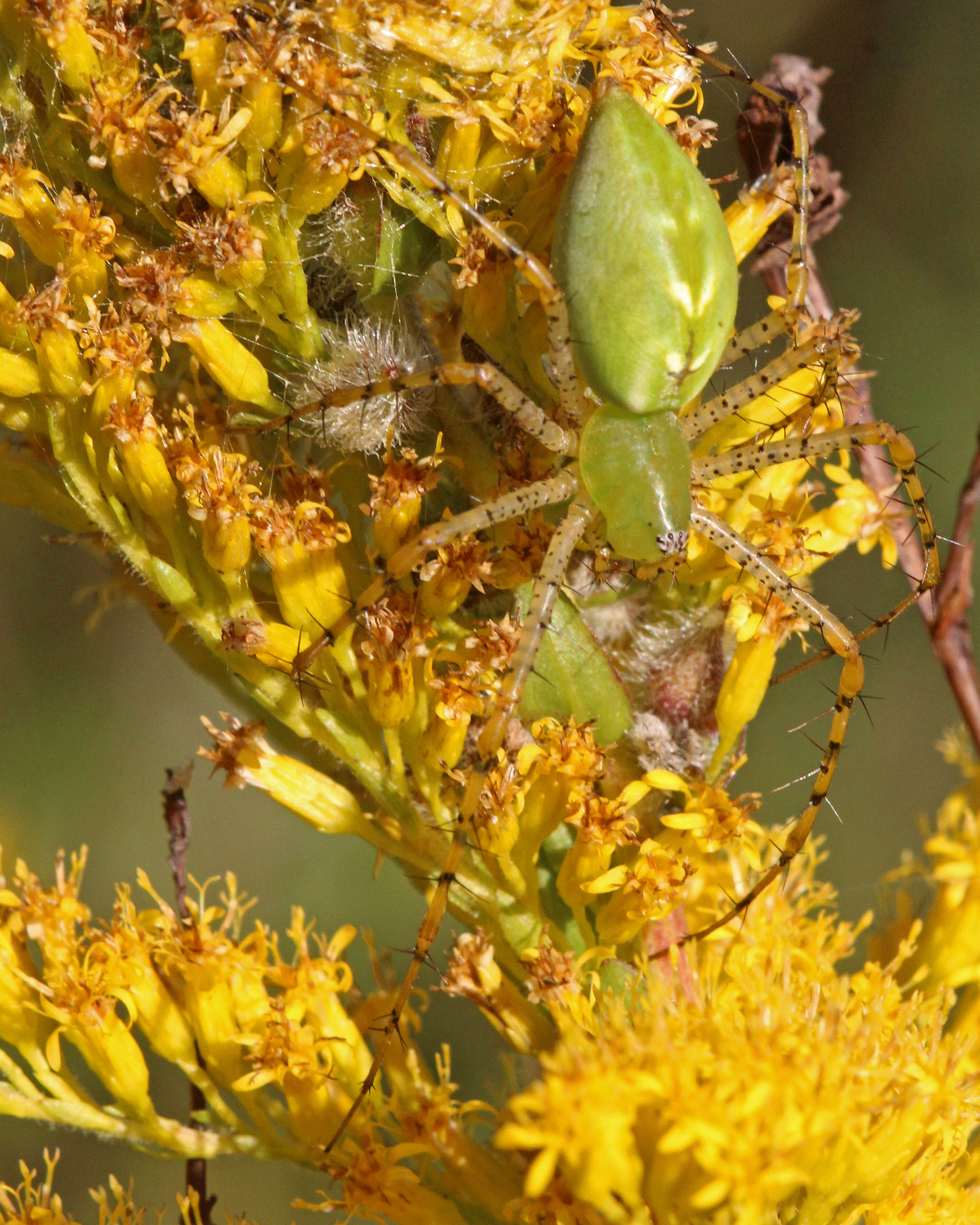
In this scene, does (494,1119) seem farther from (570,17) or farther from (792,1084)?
(570,17)

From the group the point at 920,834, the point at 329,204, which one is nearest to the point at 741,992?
the point at 329,204

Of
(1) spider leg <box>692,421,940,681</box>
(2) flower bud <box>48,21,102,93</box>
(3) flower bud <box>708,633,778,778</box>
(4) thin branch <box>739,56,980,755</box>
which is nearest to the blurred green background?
(4) thin branch <box>739,56,980,755</box>

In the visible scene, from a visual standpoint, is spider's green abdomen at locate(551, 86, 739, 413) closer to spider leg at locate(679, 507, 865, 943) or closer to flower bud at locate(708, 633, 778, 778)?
spider leg at locate(679, 507, 865, 943)

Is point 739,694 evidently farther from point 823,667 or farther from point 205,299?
point 823,667

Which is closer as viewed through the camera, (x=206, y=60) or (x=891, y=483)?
(x=206, y=60)

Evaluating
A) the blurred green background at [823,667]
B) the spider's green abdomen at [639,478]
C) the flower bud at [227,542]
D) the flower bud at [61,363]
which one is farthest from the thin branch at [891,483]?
the blurred green background at [823,667]

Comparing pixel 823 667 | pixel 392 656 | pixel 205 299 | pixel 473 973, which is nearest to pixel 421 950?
pixel 473 973

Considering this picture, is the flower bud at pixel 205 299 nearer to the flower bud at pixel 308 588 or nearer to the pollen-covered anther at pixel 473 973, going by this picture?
the flower bud at pixel 308 588
